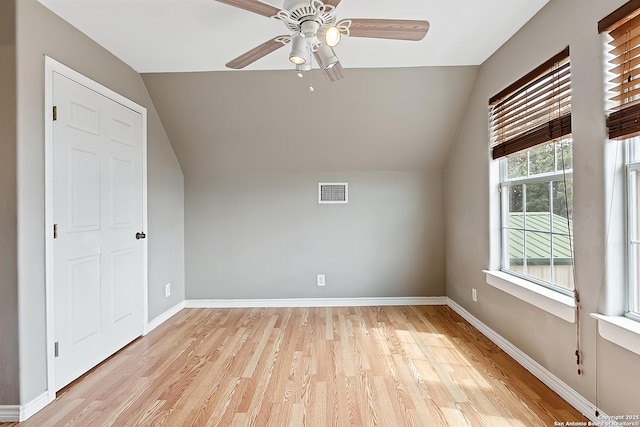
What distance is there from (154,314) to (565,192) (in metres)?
3.50

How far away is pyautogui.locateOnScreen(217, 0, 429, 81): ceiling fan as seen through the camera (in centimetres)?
158

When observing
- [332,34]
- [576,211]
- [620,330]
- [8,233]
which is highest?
[332,34]

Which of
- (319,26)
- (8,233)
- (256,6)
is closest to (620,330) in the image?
(319,26)

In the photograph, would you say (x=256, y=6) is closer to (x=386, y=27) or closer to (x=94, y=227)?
(x=386, y=27)

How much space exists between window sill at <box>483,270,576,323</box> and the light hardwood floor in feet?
1.57

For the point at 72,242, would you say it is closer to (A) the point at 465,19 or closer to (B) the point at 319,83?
(B) the point at 319,83

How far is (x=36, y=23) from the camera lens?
2.04 meters

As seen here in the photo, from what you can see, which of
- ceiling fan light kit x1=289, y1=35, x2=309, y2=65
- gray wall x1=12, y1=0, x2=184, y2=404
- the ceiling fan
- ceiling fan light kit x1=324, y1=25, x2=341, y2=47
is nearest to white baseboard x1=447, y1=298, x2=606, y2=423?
the ceiling fan

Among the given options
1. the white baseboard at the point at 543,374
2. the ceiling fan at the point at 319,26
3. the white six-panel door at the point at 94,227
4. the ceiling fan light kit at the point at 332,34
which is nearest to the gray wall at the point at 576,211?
the white baseboard at the point at 543,374

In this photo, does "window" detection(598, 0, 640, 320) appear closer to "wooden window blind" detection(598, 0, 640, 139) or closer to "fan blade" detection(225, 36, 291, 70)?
"wooden window blind" detection(598, 0, 640, 139)

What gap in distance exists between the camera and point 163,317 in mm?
3518

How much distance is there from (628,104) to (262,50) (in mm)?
1856

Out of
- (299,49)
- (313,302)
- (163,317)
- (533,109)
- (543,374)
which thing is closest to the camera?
(299,49)

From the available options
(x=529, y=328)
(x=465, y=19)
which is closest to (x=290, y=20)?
(x=465, y=19)
